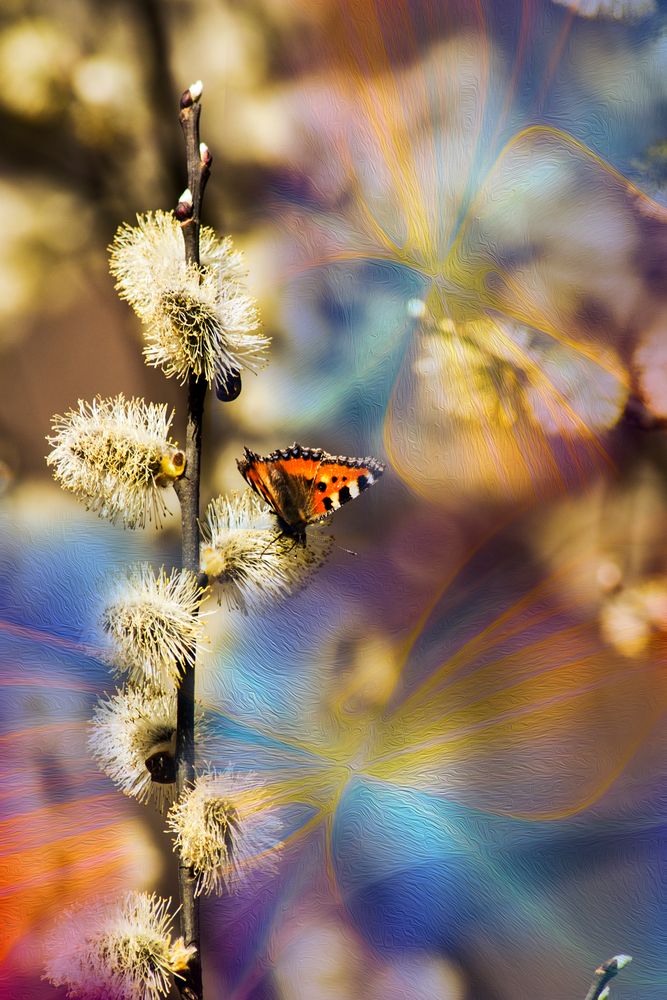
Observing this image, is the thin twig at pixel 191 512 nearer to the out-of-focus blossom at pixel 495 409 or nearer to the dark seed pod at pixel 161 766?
the dark seed pod at pixel 161 766

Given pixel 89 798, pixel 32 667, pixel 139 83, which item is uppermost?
pixel 139 83

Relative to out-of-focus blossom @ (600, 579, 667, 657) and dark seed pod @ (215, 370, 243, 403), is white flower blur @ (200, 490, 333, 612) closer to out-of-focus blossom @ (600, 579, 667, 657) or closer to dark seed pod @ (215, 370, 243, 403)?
dark seed pod @ (215, 370, 243, 403)

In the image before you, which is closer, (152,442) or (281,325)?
(152,442)

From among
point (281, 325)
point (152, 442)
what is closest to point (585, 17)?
point (281, 325)

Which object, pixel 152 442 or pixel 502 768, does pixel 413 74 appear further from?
pixel 502 768

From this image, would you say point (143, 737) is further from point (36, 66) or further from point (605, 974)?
point (36, 66)

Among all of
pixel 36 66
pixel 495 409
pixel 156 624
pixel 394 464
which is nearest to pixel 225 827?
pixel 156 624
